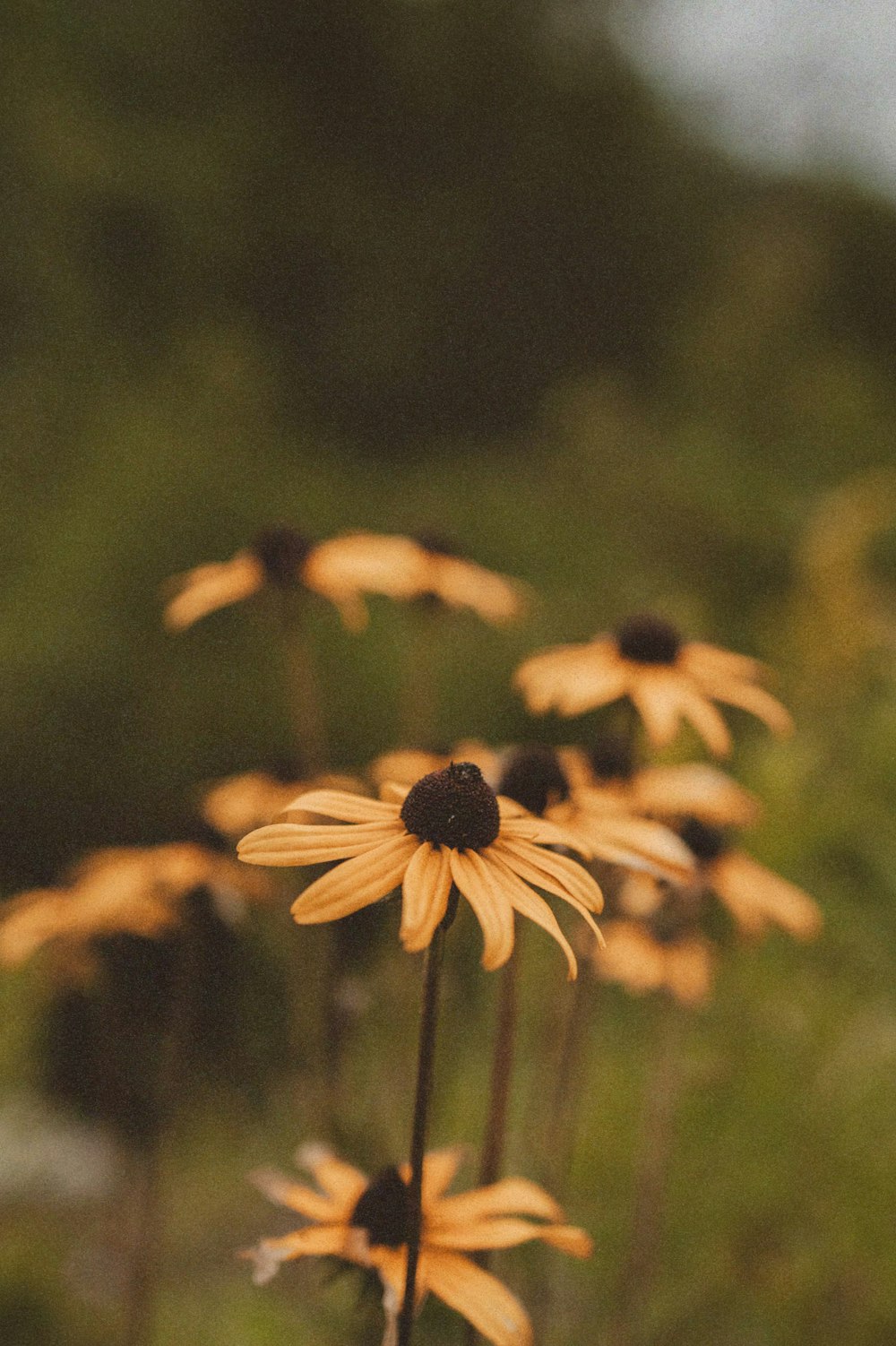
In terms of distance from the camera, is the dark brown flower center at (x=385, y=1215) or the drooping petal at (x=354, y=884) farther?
the dark brown flower center at (x=385, y=1215)

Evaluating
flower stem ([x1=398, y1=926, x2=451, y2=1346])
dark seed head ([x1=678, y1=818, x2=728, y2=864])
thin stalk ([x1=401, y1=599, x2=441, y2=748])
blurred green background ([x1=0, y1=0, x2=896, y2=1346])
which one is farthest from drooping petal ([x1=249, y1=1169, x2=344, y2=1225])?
thin stalk ([x1=401, y1=599, x2=441, y2=748])

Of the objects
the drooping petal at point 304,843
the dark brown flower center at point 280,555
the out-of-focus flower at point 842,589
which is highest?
the out-of-focus flower at point 842,589

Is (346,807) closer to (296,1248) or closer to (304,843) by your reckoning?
(304,843)

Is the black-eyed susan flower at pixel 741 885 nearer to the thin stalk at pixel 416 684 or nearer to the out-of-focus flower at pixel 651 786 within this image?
the out-of-focus flower at pixel 651 786

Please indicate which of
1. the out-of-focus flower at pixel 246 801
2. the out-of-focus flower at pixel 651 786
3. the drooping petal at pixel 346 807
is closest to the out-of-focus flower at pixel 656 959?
the out-of-focus flower at pixel 651 786

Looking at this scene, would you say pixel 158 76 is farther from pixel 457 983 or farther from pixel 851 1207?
pixel 851 1207

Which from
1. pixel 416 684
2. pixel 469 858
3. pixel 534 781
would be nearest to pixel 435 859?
pixel 469 858
